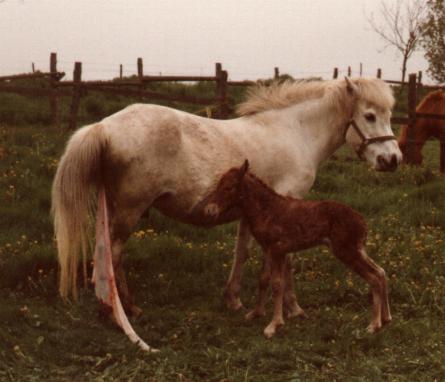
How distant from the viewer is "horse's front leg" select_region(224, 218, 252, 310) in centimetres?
682

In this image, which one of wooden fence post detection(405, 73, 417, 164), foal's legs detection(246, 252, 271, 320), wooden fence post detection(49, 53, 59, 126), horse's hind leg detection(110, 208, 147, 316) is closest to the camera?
horse's hind leg detection(110, 208, 147, 316)

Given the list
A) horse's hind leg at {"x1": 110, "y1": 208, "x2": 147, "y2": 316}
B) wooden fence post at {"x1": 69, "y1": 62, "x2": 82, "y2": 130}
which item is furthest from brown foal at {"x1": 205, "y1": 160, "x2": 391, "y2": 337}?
wooden fence post at {"x1": 69, "y1": 62, "x2": 82, "y2": 130}

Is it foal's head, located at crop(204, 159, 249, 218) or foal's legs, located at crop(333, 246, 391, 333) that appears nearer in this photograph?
foal's head, located at crop(204, 159, 249, 218)

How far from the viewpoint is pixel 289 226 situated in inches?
241

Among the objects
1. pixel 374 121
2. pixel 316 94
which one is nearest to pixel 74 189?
pixel 316 94

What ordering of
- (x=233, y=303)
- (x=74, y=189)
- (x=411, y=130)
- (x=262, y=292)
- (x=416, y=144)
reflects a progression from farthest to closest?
(x=411, y=130) → (x=416, y=144) → (x=233, y=303) → (x=262, y=292) → (x=74, y=189)

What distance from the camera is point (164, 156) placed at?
20.0 ft

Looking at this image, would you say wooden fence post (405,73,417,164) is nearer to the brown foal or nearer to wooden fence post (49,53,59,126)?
wooden fence post (49,53,59,126)

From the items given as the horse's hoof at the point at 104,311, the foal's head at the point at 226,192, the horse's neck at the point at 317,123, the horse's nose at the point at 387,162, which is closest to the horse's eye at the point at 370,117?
the horse's neck at the point at 317,123

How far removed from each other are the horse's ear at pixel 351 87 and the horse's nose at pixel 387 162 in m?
0.68

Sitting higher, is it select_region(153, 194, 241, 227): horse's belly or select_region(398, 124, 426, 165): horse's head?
select_region(153, 194, 241, 227): horse's belly

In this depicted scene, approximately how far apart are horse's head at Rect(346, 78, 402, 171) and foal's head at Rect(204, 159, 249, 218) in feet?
5.29

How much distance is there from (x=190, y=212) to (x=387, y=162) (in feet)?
6.69

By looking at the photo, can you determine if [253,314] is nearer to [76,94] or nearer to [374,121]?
[374,121]
